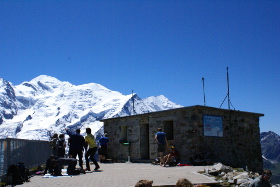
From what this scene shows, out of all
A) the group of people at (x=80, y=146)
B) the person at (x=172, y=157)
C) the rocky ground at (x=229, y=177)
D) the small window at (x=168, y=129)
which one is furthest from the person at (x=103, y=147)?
the rocky ground at (x=229, y=177)

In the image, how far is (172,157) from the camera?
14.7 meters

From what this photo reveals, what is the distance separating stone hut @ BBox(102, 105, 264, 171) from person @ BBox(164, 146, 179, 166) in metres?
0.60

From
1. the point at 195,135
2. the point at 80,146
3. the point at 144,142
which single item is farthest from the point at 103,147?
the point at 80,146

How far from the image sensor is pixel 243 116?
18719 mm

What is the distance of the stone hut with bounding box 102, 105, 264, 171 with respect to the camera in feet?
51.3

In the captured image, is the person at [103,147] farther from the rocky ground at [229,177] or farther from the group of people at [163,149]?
the rocky ground at [229,177]

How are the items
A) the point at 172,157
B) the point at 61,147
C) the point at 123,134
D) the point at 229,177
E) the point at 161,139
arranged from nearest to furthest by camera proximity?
the point at 229,177 < the point at 61,147 < the point at 161,139 < the point at 172,157 < the point at 123,134

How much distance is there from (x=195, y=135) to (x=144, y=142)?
420cm

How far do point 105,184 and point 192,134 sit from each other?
764 centimetres

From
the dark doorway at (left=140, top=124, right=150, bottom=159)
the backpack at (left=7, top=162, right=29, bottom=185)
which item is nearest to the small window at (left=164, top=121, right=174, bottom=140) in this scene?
the dark doorway at (left=140, top=124, right=150, bottom=159)

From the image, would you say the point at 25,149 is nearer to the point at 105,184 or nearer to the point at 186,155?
the point at 105,184

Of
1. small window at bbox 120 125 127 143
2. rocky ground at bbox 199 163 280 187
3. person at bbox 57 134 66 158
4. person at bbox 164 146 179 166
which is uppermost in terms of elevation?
small window at bbox 120 125 127 143

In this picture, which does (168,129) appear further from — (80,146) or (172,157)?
(80,146)

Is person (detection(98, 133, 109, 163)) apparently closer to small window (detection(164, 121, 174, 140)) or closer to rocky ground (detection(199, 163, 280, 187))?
small window (detection(164, 121, 174, 140))
